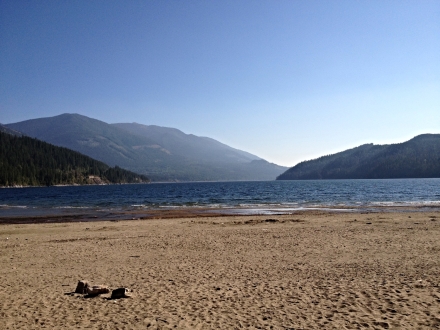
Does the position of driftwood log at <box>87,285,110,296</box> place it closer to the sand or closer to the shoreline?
the sand

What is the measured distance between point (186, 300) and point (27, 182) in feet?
600

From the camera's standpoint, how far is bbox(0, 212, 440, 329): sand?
27.7ft

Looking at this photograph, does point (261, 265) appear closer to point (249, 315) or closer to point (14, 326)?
point (249, 315)

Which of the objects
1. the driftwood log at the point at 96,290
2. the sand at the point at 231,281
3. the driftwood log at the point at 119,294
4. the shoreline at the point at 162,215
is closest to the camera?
the sand at the point at 231,281

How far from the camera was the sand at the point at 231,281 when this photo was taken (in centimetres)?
845

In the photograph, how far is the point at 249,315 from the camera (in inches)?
340

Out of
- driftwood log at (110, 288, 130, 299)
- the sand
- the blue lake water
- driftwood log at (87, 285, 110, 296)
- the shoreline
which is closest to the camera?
the sand

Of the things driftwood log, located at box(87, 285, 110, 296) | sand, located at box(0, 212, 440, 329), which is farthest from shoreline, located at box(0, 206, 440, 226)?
driftwood log, located at box(87, 285, 110, 296)

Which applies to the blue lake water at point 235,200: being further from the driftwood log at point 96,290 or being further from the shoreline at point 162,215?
the driftwood log at point 96,290

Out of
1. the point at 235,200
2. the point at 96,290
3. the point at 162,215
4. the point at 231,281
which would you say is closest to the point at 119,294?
the point at 96,290

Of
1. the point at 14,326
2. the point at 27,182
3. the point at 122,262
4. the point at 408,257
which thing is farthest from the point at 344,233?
the point at 27,182

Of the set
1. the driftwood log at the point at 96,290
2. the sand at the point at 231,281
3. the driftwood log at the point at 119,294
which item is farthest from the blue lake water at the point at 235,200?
the driftwood log at the point at 119,294

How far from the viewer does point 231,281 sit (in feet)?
38.9

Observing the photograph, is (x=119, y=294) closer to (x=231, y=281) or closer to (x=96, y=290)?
(x=96, y=290)
